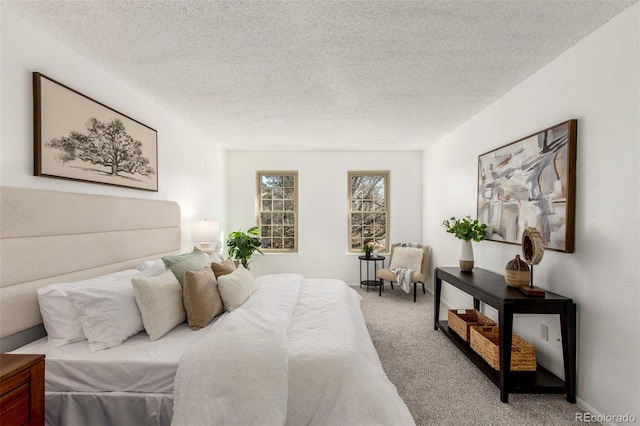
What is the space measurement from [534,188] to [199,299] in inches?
114

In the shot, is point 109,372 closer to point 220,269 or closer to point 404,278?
point 220,269

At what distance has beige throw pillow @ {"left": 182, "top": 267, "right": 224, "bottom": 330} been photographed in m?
2.32

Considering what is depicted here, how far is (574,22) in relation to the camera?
209 cm

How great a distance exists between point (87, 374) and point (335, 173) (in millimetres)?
4924

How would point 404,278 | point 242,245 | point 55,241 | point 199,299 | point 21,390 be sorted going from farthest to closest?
point 242,245
point 404,278
point 199,299
point 55,241
point 21,390

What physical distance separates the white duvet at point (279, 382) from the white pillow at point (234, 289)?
1.69ft

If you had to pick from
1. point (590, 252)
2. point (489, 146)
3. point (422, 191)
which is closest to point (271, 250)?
point (422, 191)

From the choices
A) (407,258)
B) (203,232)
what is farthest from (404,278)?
(203,232)

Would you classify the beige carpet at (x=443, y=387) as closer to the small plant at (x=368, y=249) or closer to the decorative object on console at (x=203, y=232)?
the small plant at (x=368, y=249)

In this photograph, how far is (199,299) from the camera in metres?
2.36

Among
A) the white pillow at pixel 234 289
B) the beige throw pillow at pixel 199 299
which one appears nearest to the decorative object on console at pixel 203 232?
the white pillow at pixel 234 289

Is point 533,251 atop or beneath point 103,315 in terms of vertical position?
atop

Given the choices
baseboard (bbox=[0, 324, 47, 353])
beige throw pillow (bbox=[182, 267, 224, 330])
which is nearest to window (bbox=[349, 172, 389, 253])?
beige throw pillow (bbox=[182, 267, 224, 330])

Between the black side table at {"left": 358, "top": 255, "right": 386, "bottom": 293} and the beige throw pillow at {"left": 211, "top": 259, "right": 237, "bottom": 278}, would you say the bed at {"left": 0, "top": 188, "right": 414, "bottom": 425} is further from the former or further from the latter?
the black side table at {"left": 358, "top": 255, "right": 386, "bottom": 293}
